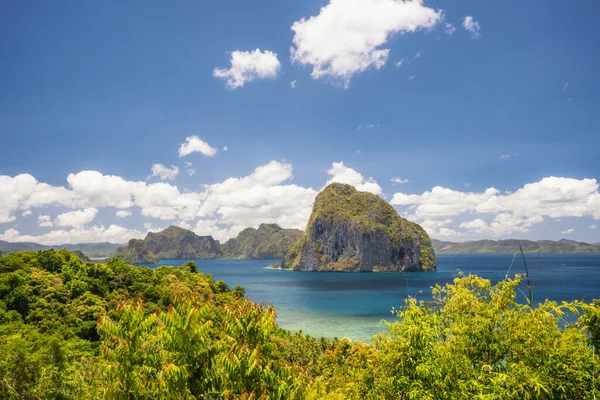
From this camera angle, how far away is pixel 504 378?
789 cm

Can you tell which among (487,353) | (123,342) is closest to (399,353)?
(487,353)

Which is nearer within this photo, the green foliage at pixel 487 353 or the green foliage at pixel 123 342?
the green foliage at pixel 123 342

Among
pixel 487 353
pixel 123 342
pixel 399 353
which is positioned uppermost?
pixel 123 342

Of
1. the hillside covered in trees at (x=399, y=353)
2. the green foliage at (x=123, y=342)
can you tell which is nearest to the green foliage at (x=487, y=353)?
the hillside covered in trees at (x=399, y=353)

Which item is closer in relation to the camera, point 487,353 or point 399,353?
point 487,353

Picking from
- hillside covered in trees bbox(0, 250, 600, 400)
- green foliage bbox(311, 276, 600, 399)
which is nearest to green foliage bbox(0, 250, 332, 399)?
hillside covered in trees bbox(0, 250, 600, 400)

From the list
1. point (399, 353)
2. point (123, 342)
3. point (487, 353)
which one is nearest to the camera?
point (123, 342)

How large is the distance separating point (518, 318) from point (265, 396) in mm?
7444

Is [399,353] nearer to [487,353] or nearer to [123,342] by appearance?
[487,353]

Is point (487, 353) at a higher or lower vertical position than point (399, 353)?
higher

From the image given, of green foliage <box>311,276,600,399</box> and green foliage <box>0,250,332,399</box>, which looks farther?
green foliage <box>311,276,600,399</box>

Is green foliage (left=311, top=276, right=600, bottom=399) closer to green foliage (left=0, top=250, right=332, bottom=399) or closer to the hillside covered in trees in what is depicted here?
the hillside covered in trees

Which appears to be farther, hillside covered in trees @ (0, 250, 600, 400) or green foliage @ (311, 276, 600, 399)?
green foliage @ (311, 276, 600, 399)

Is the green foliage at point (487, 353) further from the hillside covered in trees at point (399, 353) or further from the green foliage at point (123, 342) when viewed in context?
the green foliage at point (123, 342)
